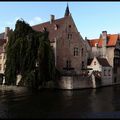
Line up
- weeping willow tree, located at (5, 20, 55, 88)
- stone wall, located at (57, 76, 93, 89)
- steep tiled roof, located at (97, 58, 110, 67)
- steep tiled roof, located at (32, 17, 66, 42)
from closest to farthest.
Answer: weeping willow tree, located at (5, 20, 55, 88), stone wall, located at (57, 76, 93, 89), steep tiled roof, located at (32, 17, 66, 42), steep tiled roof, located at (97, 58, 110, 67)

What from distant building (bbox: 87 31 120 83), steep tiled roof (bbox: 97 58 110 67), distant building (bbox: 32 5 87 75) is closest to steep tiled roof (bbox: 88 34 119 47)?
distant building (bbox: 87 31 120 83)

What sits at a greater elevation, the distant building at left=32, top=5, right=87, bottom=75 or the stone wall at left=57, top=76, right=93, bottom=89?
the distant building at left=32, top=5, right=87, bottom=75

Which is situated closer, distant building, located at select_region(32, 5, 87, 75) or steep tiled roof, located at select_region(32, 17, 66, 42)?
distant building, located at select_region(32, 5, 87, 75)

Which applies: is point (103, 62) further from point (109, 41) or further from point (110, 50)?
point (109, 41)

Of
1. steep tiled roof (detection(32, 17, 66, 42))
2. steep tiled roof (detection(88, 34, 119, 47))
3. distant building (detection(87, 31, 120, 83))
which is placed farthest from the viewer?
steep tiled roof (detection(88, 34, 119, 47))

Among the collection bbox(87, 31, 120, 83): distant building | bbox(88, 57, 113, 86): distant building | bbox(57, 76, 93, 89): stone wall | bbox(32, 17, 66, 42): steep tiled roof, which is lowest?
bbox(57, 76, 93, 89): stone wall

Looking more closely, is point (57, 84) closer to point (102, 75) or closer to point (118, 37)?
point (102, 75)

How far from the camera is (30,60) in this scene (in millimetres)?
38250

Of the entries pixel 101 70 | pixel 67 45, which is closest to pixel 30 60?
pixel 67 45

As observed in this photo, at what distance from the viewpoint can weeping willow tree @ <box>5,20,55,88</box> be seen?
3800cm

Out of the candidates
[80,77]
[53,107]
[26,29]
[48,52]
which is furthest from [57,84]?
[53,107]

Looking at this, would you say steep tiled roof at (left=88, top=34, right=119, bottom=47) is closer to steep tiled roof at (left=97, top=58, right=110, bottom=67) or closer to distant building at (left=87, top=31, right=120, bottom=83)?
distant building at (left=87, top=31, right=120, bottom=83)

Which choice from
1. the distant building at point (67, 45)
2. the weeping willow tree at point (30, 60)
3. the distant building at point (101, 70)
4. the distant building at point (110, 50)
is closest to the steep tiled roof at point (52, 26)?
the distant building at point (67, 45)

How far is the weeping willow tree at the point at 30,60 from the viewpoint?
125 feet
